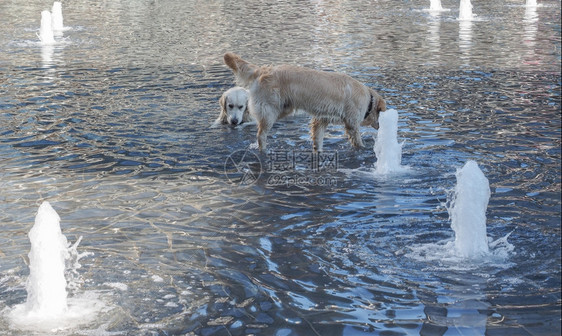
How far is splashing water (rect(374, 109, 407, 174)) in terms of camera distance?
9273mm

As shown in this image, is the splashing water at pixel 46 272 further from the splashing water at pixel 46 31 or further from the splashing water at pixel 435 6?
the splashing water at pixel 435 6

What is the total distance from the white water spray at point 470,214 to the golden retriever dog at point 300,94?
3.07m

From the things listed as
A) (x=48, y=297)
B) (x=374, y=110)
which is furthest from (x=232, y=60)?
(x=48, y=297)

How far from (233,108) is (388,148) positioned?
290 cm

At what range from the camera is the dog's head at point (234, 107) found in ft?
37.4

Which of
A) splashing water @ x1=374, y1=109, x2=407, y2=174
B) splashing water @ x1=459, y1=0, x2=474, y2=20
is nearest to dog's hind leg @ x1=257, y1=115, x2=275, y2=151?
splashing water @ x1=374, y1=109, x2=407, y2=174

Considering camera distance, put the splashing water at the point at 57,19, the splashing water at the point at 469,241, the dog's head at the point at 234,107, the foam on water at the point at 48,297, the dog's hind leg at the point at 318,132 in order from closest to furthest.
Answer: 1. the foam on water at the point at 48,297
2. the splashing water at the point at 469,241
3. the dog's hind leg at the point at 318,132
4. the dog's head at the point at 234,107
5. the splashing water at the point at 57,19

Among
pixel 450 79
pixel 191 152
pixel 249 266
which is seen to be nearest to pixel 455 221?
pixel 249 266

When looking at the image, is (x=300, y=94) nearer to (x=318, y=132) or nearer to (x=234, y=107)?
(x=318, y=132)

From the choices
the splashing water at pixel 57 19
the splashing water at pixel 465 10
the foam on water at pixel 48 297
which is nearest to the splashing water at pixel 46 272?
the foam on water at pixel 48 297

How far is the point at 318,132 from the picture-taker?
10.2 metres

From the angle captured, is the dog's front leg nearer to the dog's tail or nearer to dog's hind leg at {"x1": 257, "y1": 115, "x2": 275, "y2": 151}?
dog's hind leg at {"x1": 257, "y1": 115, "x2": 275, "y2": 151}

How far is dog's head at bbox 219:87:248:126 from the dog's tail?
4.39ft

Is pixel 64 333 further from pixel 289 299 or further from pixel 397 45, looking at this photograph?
pixel 397 45
